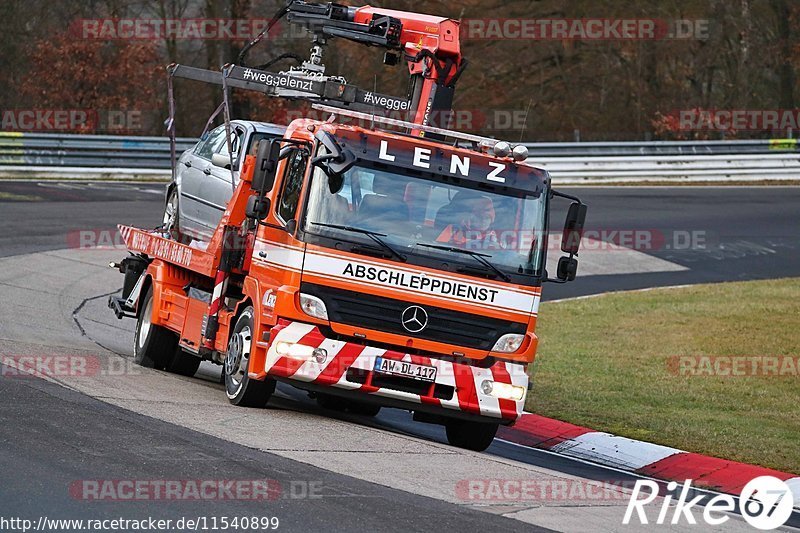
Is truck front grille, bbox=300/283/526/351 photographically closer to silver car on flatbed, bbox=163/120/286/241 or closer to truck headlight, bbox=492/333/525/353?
truck headlight, bbox=492/333/525/353

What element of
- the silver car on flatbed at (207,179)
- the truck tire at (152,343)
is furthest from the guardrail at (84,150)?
the truck tire at (152,343)

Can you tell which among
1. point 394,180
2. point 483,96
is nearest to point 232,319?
point 394,180

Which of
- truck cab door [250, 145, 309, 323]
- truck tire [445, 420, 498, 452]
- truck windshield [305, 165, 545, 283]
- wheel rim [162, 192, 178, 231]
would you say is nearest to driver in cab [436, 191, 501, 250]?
truck windshield [305, 165, 545, 283]

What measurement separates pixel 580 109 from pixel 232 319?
29.0 metres

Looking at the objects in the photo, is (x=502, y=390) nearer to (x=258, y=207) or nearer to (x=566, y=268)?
(x=566, y=268)

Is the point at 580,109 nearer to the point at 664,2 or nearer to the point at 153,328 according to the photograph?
the point at 664,2

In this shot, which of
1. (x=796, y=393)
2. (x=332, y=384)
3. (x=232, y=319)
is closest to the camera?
(x=332, y=384)

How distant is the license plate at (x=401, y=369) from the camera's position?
33.4ft

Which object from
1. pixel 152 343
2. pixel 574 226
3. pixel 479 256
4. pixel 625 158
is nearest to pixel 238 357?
pixel 479 256

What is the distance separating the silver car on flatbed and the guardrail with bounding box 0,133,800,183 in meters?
17.4

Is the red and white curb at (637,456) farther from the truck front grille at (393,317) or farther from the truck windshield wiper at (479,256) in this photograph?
the truck windshield wiper at (479,256)

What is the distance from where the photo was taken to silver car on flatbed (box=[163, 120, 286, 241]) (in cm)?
1296

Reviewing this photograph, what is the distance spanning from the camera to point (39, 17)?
3906 centimetres

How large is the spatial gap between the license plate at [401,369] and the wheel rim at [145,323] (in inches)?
159
